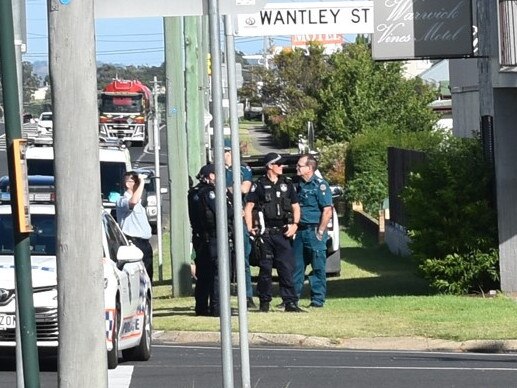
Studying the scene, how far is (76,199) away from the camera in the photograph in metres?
5.81

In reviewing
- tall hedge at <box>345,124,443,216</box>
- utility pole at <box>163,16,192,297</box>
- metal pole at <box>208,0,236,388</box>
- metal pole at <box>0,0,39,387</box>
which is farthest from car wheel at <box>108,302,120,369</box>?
tall hedge at <box>345,124,443,216</box>

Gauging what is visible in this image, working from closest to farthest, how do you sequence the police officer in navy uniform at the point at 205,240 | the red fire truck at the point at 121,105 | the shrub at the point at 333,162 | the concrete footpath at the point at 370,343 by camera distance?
the concrete footpath at the point at 370,343
the police officer in navy uniform at the point at 205,240
the shrub at the point at 333,162
the red fire truck at the point at 121,105

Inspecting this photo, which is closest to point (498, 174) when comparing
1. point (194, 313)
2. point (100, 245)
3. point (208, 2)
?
point (194, 313)

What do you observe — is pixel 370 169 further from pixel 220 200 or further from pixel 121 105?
pixel 121 105

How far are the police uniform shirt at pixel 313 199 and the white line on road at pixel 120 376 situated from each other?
5251 mm

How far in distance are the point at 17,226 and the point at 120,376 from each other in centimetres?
642

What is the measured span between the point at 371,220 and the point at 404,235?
616 centimetres

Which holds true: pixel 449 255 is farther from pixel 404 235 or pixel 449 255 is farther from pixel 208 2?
pixel 208 2

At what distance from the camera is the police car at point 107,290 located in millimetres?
11922

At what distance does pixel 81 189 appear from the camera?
582 cm

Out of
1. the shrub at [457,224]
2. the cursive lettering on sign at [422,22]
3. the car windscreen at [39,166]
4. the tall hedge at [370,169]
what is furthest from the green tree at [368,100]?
the cursive lettering on sign at [422,22]

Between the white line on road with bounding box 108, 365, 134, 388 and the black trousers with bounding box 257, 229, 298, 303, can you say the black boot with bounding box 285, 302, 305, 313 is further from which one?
the white line on road with bounding box 108, 365, 134, 388

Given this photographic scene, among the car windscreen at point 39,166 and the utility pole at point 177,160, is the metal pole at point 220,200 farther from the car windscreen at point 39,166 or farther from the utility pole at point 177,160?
the car windscreen at point 39,166

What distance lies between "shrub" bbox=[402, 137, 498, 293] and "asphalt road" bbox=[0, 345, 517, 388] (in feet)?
14.1
